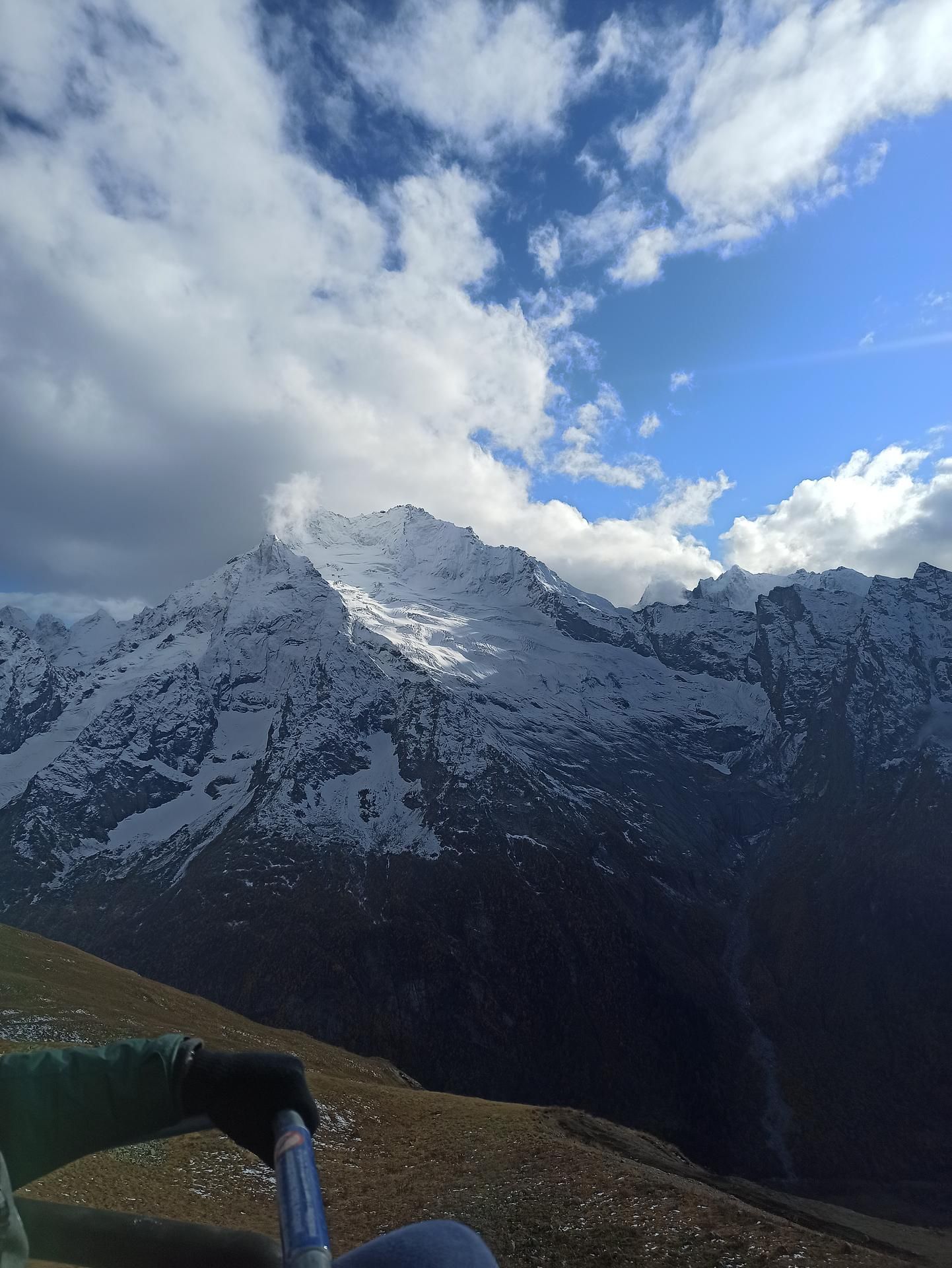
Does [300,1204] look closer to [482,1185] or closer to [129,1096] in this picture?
[129,1096]

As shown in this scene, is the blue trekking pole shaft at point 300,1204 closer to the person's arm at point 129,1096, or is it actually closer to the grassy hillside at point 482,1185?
the person's arm at point 129,1096

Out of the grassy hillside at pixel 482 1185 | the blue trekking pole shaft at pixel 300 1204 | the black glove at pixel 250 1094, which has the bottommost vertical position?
the grassy hillside at pixel 482 1185

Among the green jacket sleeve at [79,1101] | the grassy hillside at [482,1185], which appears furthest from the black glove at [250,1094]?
the grassy hillside at [482,1185]

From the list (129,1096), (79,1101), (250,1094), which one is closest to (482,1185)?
(250,1094)

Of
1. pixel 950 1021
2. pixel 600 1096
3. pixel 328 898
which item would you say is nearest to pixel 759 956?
pixel 950 1021

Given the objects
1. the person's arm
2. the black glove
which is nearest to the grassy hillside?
the black glove

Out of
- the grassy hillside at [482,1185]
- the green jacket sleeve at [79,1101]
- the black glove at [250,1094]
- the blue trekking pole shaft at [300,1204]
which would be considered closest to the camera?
the blue trekking pole shaft at [300,1204]
